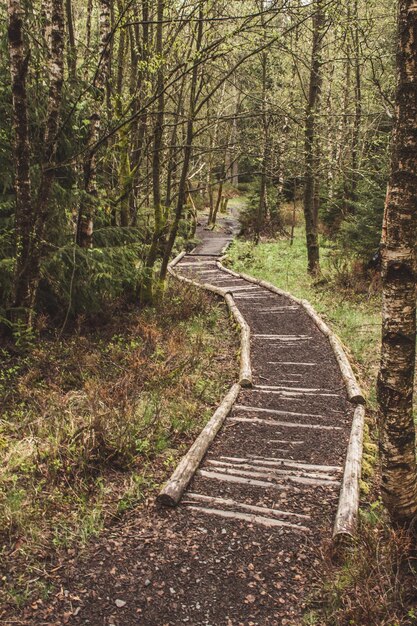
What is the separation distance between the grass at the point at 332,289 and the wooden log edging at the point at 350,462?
1.40 feet

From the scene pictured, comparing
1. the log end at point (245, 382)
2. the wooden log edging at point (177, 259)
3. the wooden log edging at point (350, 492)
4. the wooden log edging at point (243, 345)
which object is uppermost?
the wooden log edging at point (177, 259)

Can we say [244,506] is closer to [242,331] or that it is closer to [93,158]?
[242,331]

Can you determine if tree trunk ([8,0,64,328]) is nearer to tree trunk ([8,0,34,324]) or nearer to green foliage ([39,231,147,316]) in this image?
tree trunk ([8,0,34,324])

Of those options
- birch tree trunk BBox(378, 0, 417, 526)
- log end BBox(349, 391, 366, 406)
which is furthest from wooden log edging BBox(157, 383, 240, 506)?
birch tree trunk BBox(378, 0, 417, 526)

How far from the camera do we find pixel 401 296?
3.38m

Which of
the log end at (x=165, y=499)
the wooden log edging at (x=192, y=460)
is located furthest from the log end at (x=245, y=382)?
the log end at (x=165, y=499)

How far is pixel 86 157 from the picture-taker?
853 centimetres

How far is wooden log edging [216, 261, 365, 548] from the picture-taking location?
14.1ft

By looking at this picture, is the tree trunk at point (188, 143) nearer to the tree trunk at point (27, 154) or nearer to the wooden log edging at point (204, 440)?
the wooden log edging at point (204, 440)

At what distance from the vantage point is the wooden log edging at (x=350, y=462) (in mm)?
4293

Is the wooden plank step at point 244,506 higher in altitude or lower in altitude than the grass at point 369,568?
lower

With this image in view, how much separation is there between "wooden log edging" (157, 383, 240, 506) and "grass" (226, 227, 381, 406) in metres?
2.63

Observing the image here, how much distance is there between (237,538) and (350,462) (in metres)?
1.78

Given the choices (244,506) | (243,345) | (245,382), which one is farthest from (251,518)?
(243,345)
